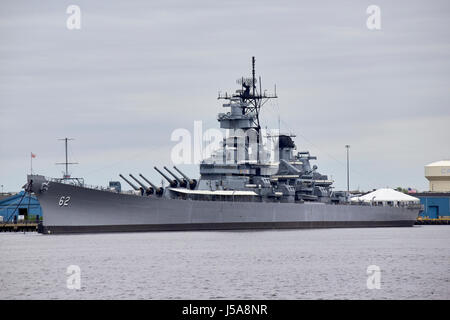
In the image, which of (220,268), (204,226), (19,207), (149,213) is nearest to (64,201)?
(149,213)

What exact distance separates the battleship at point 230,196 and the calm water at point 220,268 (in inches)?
157

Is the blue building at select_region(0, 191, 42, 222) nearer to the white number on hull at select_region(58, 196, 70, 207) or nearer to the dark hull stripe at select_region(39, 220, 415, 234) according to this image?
the dark hull stripe at select_region(39, 220, 415, 234)

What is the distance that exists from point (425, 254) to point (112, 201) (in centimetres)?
2669

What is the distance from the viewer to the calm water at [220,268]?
35.0 metres

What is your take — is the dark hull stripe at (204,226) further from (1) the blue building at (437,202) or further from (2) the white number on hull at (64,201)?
(1) the blue building at (437,202)

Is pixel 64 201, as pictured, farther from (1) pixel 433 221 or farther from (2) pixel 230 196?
(1) pixel 433 221

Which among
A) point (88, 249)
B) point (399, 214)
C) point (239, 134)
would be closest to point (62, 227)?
point (88, 249)

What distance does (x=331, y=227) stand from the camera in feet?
299

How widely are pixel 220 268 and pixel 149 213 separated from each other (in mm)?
28414

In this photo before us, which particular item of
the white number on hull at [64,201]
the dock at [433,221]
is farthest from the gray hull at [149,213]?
the dock at [433,221]

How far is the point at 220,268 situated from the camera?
142 ft

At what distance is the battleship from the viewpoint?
68375 millimetres

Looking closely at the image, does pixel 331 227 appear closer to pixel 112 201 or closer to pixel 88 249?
pixel 112 201
